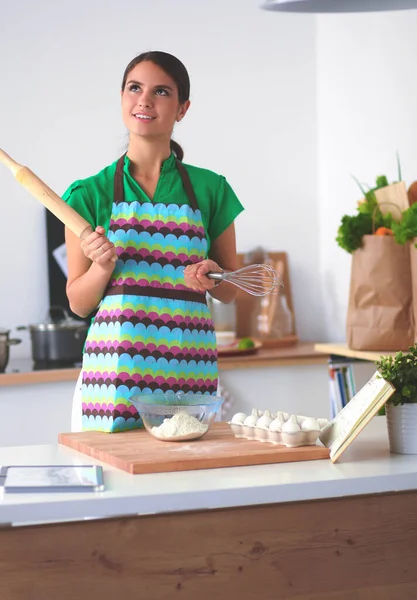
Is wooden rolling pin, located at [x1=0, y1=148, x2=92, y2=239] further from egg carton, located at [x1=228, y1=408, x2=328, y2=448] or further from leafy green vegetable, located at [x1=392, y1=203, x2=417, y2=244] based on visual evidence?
leafy green vegetable, located at [x1=392, y1=203, x2=417, y2=244]

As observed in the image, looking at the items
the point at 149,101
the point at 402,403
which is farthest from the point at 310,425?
the point at 149,101

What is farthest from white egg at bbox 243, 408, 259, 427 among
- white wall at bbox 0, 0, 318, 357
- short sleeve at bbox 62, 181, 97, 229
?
white wall at bbox 0, 0, 318, 357

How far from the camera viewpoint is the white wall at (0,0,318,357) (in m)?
3.46

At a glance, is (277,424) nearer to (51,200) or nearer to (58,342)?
(51,200)

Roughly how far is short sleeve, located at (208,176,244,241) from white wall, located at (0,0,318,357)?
1.66m

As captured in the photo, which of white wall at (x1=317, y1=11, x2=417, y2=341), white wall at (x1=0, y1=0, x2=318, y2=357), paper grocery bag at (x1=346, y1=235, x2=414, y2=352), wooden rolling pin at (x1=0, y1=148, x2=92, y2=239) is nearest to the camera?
wooden rolling pin at (x1=0, y1=148, x2=92, y2=239)

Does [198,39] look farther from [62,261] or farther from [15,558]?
[15,558]

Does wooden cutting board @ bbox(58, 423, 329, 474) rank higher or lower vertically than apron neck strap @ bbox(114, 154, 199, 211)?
lower

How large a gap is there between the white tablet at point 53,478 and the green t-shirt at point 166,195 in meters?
0.56

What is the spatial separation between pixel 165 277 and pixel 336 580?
0.66 m

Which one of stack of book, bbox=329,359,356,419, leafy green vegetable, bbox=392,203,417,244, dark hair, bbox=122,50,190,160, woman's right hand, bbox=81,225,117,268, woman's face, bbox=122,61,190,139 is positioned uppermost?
dark hair, bbox=122,50,190,160

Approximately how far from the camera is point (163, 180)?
1824 mm

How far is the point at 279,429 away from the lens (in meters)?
1.52

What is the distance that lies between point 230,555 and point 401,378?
0.41m
